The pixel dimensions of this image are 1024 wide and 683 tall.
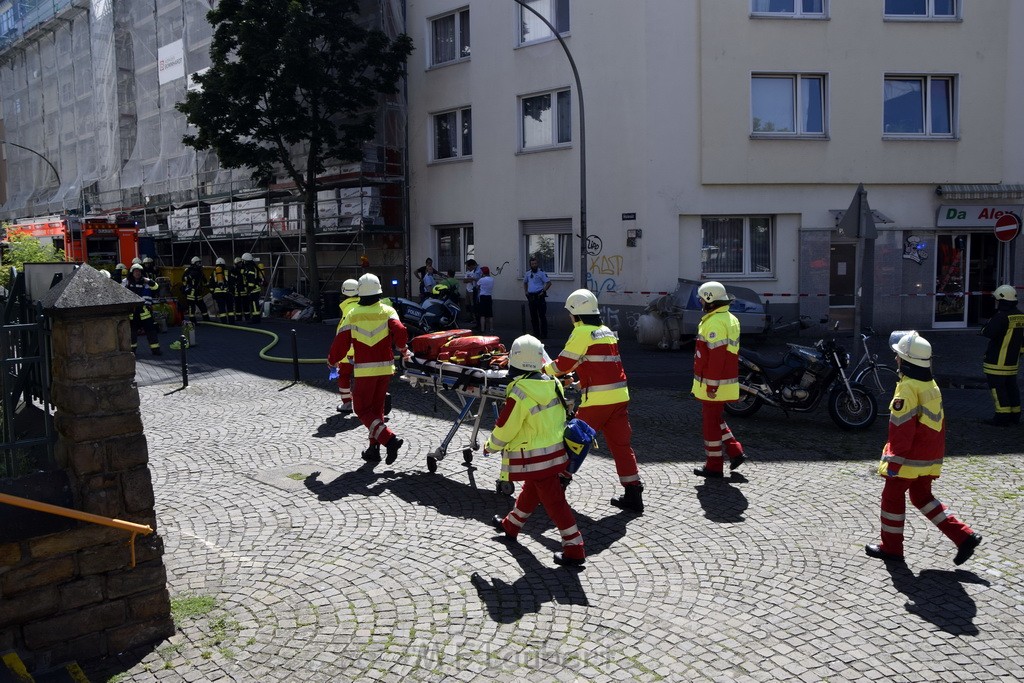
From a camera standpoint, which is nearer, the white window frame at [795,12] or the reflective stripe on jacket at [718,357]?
the reflective stripe on jacket at [718,357]

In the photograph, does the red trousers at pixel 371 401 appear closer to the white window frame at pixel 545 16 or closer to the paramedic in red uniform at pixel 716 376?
the paramedic in red uniform at pixel 716 376

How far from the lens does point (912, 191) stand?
19375 millimetres

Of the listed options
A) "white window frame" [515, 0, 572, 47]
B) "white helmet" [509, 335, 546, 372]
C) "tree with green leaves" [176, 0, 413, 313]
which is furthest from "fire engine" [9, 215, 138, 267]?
"white helmet" [509, 335, 546, 372]

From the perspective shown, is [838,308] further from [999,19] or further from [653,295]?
[999,19]

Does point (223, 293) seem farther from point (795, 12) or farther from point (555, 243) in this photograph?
point (795, 12)

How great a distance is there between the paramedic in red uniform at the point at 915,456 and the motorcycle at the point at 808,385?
4.16m

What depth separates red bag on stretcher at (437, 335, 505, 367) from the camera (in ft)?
25.5

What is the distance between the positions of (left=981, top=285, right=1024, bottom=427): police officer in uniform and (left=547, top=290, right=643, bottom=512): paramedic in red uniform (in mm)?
5752

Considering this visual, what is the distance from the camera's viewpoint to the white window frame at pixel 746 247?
1919 cm

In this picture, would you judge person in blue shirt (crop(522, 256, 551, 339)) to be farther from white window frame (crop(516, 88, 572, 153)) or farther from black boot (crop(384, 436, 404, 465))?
black boot (crop(384, 436, 404, 465))

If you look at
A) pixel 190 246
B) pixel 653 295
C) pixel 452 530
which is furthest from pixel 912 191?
pixel 190 246

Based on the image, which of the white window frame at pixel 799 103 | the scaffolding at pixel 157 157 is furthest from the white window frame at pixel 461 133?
the white window frame at pixel 799 103

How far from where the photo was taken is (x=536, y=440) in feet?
19.1

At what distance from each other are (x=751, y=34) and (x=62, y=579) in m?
18.0
